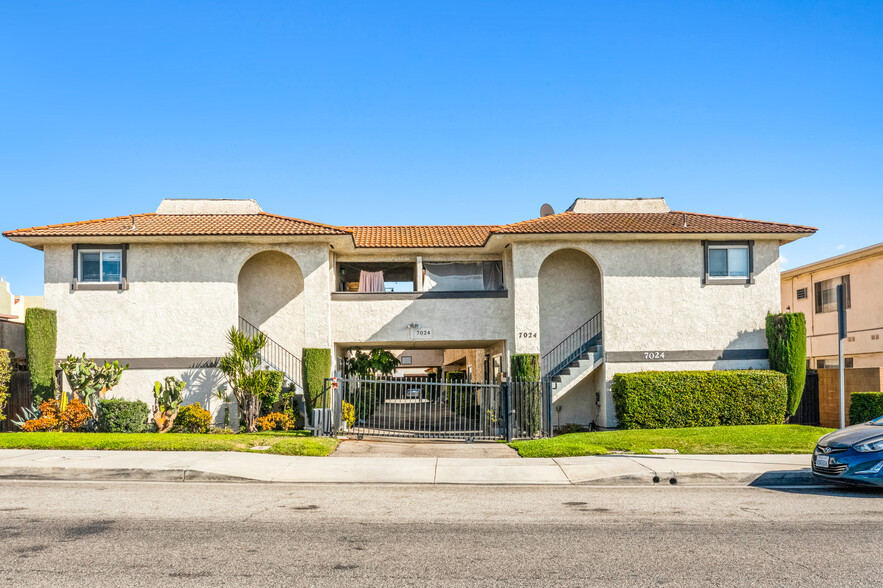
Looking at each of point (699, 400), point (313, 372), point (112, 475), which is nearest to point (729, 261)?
point (699, 400)

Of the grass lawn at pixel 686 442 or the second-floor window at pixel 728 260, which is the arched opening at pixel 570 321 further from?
the grass lawn at pixel 686 442

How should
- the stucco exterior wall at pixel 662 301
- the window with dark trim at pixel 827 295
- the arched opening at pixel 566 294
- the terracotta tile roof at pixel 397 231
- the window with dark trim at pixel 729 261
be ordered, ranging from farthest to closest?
the window with dark trim at pixel 827 295, the arched opening at pixel 566 294, the window with dark trim at pixel 729 261, the stucco exterior wall at pixel 662 301, the terracotta tile roof at pixel 397 231

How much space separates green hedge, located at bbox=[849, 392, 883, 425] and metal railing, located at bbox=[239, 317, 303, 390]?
50.0ft

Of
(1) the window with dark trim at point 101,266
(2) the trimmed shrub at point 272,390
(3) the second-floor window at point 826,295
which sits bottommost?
(2) the trimmed shrub at point 272,390

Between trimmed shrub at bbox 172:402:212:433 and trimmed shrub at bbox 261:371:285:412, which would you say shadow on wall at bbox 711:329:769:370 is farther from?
trimmed shrub at bbox 172:402:212:433

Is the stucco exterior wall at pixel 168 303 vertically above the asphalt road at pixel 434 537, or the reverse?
the stucco exterior wall at pixel 168 303

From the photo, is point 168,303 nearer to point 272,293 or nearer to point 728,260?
point 272,293

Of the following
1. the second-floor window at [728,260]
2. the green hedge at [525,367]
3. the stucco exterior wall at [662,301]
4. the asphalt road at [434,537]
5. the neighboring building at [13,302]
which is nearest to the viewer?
the asphalt road at [434,537]

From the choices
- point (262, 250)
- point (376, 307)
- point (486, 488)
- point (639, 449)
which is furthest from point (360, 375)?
point (486, 488)

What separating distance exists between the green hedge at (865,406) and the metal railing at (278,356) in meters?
15.2

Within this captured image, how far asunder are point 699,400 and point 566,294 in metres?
5.14

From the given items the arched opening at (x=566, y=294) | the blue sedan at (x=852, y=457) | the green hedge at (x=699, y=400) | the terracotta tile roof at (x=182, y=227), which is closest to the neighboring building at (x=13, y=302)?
the terracotta tile roof at (x=182, y=227)

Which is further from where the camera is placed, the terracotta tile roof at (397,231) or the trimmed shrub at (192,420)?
the terracotta tile roof at (397,231)

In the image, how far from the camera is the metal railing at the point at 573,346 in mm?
22656
